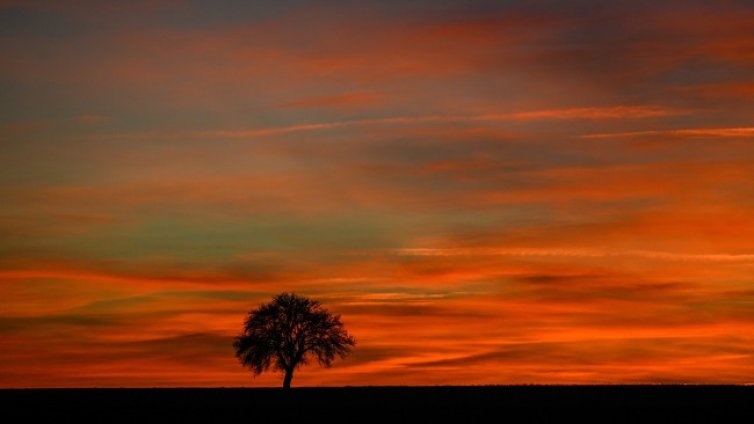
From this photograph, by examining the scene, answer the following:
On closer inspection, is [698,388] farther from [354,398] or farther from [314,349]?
[314,349]

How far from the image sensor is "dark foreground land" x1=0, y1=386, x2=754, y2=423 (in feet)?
200

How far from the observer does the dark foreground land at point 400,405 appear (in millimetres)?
60906

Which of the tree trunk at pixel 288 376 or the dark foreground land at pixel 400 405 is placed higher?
the tree trunk at pixel 288 376

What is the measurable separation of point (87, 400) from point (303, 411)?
19.6 m

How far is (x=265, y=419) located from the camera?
60.4 metres

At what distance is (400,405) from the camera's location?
234 feet

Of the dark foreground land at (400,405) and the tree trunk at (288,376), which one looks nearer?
the dark foreground land at (400,405)

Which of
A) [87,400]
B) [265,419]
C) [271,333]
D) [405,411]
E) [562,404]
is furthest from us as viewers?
[271,333]

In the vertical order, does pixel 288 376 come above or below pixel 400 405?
above

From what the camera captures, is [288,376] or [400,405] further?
[288,376]

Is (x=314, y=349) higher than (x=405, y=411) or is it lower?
higher

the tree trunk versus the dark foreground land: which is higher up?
the tree trunk

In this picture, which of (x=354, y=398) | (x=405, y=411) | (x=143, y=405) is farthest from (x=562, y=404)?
(x=143, y=405)

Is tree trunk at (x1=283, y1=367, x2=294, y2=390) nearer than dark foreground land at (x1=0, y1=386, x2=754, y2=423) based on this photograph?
No
